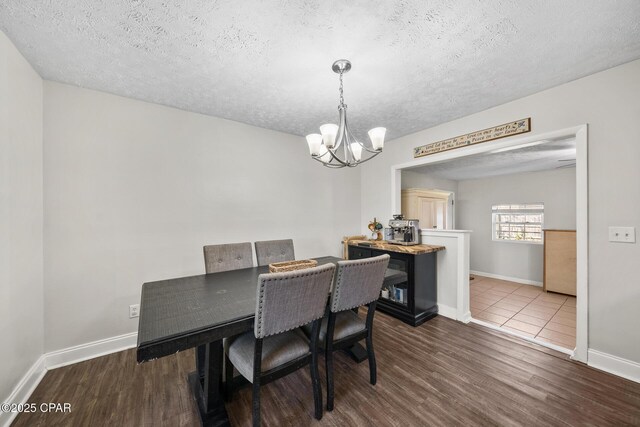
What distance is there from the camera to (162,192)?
2.51m

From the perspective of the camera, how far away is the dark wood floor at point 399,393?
4.92ft

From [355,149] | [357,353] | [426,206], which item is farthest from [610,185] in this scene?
[426,206]

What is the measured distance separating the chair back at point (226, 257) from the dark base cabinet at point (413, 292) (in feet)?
Answer: 5.34

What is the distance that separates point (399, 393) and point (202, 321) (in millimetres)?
1474

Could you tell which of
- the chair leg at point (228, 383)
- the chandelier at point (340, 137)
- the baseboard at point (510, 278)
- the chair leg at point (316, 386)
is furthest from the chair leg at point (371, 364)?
the baseboard at point (510, 278)

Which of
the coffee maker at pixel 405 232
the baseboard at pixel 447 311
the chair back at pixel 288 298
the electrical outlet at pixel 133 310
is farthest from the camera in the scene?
the coffee maker at pixel 405 232

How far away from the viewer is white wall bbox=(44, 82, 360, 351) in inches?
82.0

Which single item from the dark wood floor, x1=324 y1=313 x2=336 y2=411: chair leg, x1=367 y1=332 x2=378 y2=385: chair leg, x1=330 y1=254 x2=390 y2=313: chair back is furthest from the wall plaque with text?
x1=324 y1=313 x2=336 y2=411: chair leg

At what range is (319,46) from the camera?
1.62 meters

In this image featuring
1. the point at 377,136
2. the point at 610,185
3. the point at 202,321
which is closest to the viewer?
the point at 202,321

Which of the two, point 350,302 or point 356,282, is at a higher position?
point 356,282

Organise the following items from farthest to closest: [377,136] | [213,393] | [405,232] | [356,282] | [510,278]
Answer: [510,278]
[405,232]
[377,136]
[356,282]
[213,393]

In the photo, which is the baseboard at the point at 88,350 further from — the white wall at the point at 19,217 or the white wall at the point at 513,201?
the white wall at the point at 513,201

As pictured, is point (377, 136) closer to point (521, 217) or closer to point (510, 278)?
point (521, 217)
